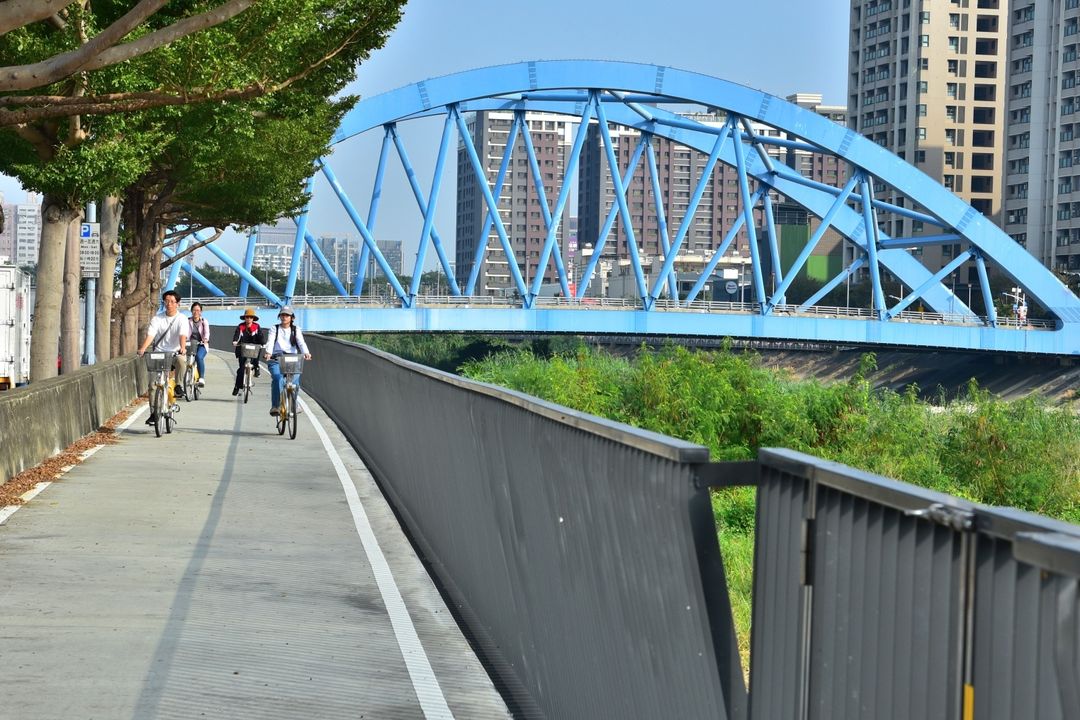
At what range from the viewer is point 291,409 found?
20.4 m

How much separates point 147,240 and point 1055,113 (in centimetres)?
9168

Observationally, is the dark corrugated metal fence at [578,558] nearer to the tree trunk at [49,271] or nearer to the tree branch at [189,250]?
the tree trunk at [49,271]

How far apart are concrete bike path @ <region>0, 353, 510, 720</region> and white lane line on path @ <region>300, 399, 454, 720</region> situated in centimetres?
1

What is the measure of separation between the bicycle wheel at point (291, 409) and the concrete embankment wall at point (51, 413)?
259cm

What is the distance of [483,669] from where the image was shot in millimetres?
7461

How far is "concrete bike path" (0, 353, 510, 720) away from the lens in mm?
6539

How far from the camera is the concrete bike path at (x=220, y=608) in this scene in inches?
257

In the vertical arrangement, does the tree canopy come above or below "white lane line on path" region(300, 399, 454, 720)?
above

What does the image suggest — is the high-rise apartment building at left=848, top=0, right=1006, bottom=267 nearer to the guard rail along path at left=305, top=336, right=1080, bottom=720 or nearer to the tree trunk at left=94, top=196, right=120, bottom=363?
the tree trunk at left=94, top=196, right=120, bottom=363

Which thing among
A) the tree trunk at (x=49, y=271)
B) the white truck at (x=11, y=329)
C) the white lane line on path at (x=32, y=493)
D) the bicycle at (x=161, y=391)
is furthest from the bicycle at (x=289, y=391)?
the white truck at (x=11, y=329)

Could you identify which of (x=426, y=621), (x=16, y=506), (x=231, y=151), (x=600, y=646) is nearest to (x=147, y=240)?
(x=231, y=151)

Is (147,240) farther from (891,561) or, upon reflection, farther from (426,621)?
(891,561)

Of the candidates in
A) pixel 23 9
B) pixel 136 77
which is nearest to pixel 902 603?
pixel 23 9

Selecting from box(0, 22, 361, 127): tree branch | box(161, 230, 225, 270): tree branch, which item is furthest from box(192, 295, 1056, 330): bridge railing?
box(0, 22, 361, 127): tree branch
